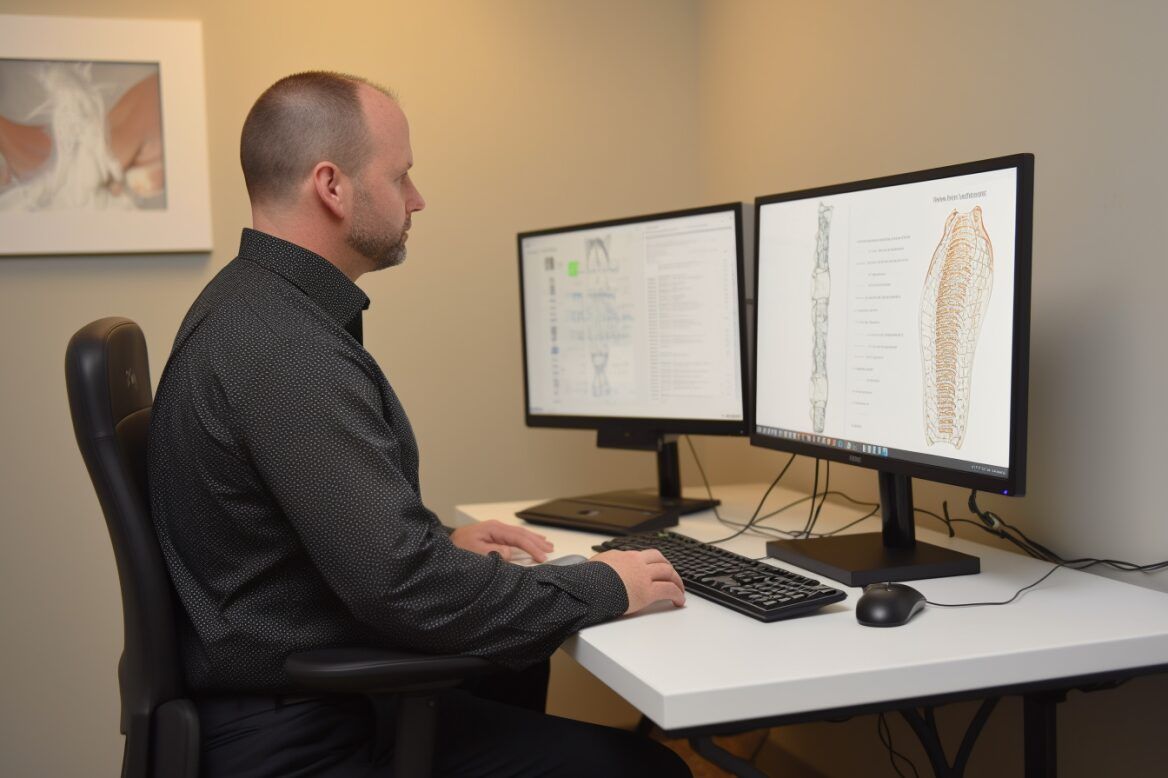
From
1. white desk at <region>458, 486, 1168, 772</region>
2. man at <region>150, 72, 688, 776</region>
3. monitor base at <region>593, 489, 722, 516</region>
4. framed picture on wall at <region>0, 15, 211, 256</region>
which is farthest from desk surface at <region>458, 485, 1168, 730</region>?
framed picture on wall at <region>0, 15, 211, 256</region>

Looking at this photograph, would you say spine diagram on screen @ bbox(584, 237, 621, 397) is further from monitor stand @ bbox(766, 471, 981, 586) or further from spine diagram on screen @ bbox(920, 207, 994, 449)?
spine diagram on screen @ bbox(920, 207, 994, 449)

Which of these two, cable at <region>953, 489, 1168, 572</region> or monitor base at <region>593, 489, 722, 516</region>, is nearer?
cable at <region>953, 489, 1168, 572</region>

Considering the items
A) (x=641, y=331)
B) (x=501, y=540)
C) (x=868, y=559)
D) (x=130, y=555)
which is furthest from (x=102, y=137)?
(x=868, y=559)

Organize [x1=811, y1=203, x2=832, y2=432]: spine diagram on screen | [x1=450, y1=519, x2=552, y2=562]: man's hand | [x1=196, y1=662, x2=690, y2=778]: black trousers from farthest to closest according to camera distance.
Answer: [x1=450, y1=519, x2=552, y2=562]: man's hand, [x1=811, y1=203, x2=832, y2=432]: spine diagram on screen, [x1=196, y1=662, x2=690, y2=778]: black trousers

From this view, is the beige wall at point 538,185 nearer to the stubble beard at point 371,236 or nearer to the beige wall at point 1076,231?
the beige wall at point 1076,231

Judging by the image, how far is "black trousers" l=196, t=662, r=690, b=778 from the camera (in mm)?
1296

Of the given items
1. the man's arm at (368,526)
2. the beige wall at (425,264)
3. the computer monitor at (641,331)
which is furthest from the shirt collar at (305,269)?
the beige wall at (425,264)

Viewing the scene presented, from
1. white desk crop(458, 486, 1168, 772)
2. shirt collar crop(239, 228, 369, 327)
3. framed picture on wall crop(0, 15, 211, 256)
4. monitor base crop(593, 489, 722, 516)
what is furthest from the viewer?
framed picture on wall crop(0, 15, 211, 256)

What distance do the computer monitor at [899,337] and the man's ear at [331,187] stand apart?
70 centimetres

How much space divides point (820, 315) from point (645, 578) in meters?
0.54

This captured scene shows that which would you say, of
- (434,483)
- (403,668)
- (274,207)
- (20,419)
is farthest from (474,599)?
(20,419)

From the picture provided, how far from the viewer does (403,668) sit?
1.18 meters

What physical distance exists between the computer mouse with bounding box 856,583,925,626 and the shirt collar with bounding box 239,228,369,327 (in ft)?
2.55

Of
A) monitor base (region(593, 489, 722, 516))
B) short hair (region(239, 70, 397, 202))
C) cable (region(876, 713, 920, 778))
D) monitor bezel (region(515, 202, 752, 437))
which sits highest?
short hair (region(239, 70, 397, 202))
